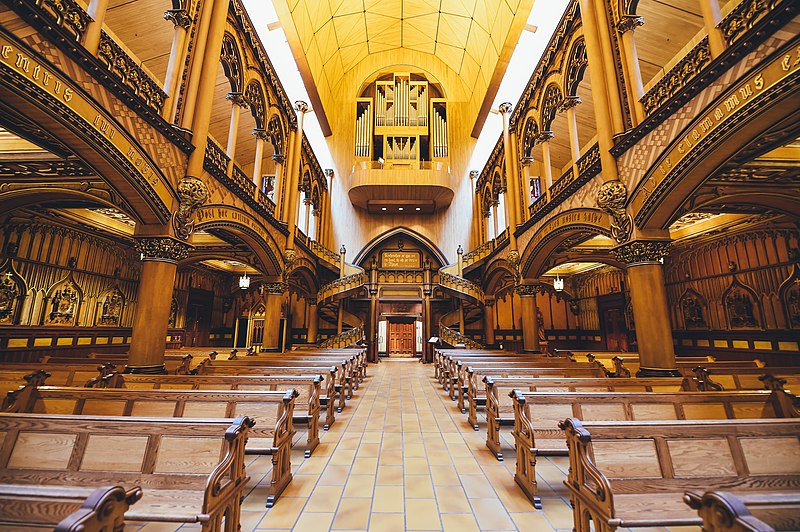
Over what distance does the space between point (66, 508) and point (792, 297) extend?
1383 centimetres

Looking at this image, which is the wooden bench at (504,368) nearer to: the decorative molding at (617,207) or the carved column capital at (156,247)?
the decorative molding at (617,207)

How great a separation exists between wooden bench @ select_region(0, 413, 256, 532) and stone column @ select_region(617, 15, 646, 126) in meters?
7.49

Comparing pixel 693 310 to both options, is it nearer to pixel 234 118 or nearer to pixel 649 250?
pixel 649 250

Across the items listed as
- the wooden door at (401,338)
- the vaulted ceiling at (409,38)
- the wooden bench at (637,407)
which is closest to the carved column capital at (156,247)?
the wooden bench at (637,407)

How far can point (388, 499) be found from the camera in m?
2.95

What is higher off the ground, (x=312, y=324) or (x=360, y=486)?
(x=312, y=324)

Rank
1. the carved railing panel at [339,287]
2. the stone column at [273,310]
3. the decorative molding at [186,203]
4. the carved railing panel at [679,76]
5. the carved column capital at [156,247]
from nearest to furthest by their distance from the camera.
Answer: the carved railing panel at [679,76], the carved column capital at [156,247], the decorative molding at [186,203], the stone column at [273,310], the carved railing panel at [339,287]

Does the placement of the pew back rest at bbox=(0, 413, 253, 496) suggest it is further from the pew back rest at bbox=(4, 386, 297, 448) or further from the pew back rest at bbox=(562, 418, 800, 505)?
the pew back rest at bbox=(562, 418, 800, 505)

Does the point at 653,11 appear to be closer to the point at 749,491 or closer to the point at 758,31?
the point at 758,31

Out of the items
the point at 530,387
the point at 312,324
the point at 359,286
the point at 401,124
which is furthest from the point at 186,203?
the point at 401,124

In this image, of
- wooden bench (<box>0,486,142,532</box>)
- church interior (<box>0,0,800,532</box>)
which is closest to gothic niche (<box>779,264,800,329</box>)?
church interior (<box>0,0,800,532</box>)

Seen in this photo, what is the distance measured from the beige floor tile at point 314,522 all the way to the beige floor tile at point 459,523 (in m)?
0.92

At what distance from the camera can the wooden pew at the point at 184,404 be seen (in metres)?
3.25

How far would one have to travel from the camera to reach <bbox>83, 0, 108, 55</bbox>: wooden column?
407 cm
